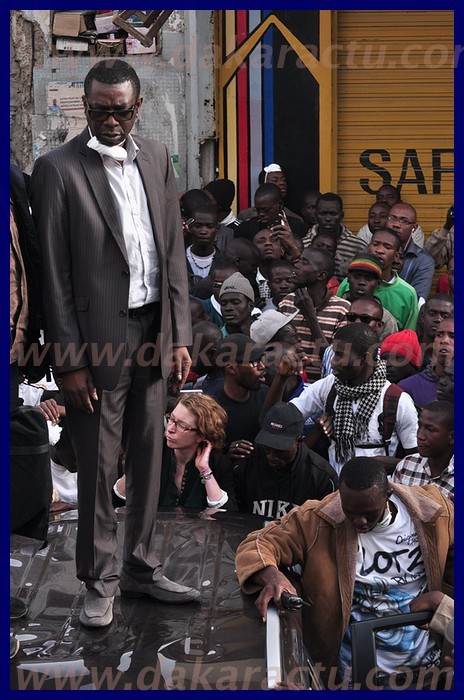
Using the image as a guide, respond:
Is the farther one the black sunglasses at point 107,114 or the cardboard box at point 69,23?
the cardboard box at point 69,23

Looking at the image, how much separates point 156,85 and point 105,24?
73 centimetres

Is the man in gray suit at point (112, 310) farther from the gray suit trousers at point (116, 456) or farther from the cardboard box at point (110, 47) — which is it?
the cardboard box at point (110, 47)

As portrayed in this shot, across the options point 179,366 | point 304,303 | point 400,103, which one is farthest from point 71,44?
point 179,366

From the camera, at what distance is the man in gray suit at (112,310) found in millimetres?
4332

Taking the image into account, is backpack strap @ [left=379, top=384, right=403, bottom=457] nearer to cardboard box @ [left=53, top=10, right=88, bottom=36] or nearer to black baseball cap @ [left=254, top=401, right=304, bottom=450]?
black baseball cap @ [left=254, top=401, right=304, bottom=450]

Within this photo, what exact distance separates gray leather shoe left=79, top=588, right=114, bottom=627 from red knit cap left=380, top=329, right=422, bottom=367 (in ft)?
9.28

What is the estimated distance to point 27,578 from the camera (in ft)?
16.2

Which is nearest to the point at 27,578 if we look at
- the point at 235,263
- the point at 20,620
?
the point at 20,620

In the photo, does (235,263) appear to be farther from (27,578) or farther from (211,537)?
(27,578)

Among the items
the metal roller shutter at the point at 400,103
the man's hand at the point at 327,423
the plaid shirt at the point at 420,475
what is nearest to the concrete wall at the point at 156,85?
the metal roller shutter at the point at 400,103

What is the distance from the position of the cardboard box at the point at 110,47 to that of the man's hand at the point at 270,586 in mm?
7589

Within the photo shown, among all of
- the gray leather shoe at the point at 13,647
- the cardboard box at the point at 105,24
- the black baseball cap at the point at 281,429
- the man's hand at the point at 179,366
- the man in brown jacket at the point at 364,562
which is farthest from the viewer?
the cardboard box at the point at 105,24

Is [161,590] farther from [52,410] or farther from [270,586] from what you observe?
[52,410]

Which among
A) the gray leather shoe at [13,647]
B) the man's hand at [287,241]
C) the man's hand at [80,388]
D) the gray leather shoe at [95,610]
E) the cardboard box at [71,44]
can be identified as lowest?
the gray leather shoe at [13,647]
